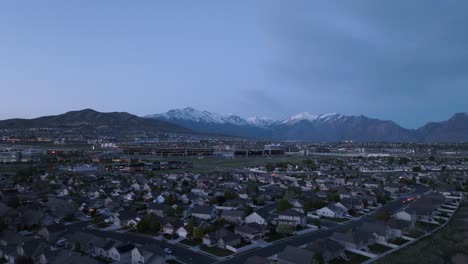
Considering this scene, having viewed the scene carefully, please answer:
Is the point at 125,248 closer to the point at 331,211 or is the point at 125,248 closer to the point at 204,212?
the point at 204,212

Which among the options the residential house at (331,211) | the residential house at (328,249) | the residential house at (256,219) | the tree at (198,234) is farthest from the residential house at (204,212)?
the residential house at (328,249)

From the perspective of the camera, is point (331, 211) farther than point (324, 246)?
Yes

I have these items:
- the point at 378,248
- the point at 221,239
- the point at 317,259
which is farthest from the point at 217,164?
the point at 317,259

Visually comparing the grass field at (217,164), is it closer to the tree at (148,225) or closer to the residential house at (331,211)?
the residential house at (331,211)

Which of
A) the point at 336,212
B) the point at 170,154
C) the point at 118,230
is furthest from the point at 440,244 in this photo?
the point at 170,154

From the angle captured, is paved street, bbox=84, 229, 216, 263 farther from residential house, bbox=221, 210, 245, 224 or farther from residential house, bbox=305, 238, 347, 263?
residential house, bbox=221, 210, 245, 224

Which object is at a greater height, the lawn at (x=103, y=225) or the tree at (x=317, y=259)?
the tree at (x=317, y=259)

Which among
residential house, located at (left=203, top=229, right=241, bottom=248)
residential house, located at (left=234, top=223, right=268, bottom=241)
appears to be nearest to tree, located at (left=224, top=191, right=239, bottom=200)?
residential house, located at (left=234, top=223, right=268, bottom=241)
